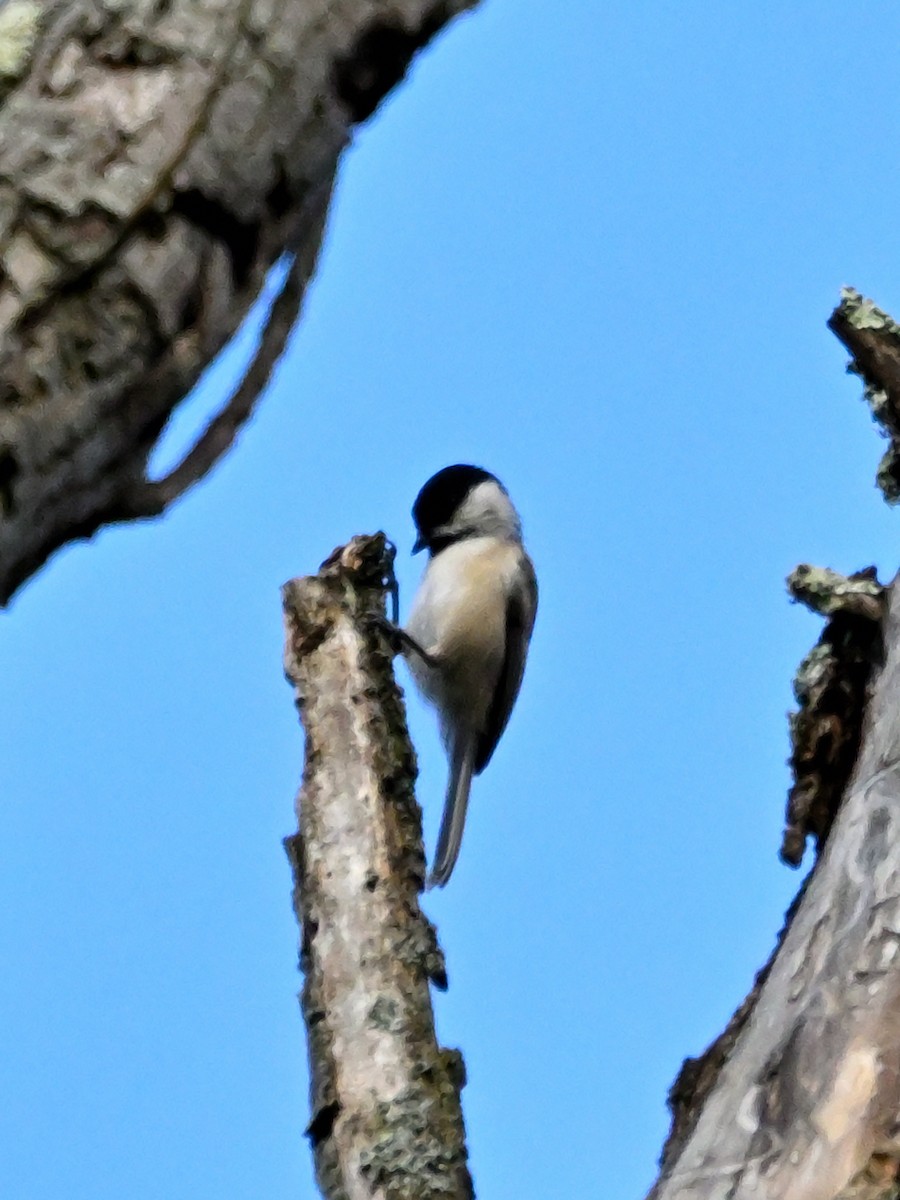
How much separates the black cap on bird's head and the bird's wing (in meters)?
0.32

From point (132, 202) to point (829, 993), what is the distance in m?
1.32

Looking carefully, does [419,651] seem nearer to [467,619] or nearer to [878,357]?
[467,619]

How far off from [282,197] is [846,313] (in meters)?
1.58

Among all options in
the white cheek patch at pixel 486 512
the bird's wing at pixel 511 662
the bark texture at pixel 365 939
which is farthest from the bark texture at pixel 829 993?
the white cheek patch at pixel 486 512

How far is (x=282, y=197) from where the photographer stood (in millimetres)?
1912

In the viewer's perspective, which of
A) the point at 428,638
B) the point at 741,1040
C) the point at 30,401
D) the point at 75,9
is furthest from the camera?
the point at 428,638

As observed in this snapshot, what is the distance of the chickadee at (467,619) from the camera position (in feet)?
17.8

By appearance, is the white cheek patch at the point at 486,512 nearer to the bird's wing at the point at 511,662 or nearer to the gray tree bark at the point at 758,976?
the bird's wing at the point at 511,662

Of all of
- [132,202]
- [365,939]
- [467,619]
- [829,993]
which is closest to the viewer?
[132,202]

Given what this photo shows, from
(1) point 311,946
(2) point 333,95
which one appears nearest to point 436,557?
(1) point 311,946

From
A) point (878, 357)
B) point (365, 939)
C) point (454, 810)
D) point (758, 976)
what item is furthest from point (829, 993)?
point (454, 810)

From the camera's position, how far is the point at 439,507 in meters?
5.83

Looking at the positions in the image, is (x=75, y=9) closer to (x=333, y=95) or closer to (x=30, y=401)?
(x=333, y=95)

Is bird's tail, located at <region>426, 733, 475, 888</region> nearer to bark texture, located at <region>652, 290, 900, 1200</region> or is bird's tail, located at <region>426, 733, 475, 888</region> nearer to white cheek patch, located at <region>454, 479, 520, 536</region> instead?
white cheek patch, located at <region>454, 479, 520, 536</region>
